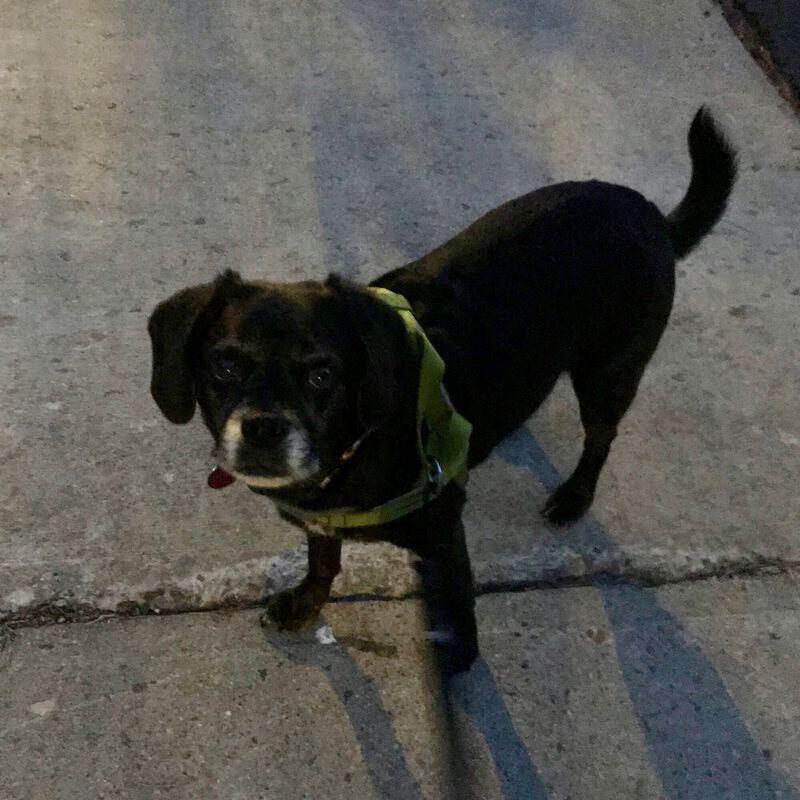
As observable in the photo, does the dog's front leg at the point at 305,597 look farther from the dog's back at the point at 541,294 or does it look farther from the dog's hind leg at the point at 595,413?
the dog's hind leg at the point at 595,413

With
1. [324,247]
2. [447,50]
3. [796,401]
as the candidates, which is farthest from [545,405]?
[447,50]

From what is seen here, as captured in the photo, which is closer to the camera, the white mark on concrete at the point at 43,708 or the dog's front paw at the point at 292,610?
the white mark on concrete at the point at 43,708

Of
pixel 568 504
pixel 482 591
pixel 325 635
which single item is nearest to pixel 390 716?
pixel 325 635

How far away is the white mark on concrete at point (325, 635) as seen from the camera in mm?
2322

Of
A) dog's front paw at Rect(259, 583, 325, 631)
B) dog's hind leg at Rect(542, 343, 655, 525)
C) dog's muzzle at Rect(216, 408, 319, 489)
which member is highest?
dog's muzzle at Rect(216, 408, 319, 489)

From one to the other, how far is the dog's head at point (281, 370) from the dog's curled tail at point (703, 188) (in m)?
1.26

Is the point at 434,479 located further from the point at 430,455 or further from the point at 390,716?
the point at 390,716

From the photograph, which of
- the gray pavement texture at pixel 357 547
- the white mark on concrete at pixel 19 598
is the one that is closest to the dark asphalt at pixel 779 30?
the gray pavement texture at pixel 357 547

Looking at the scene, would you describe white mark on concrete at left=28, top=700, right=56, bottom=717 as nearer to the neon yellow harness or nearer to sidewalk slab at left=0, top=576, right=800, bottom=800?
sidewalk slab at left=0, top=576, right=800, bottom=800

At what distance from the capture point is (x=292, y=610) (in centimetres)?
230

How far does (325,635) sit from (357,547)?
0.30 metres

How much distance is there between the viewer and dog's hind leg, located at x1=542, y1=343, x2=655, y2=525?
8.28 ft

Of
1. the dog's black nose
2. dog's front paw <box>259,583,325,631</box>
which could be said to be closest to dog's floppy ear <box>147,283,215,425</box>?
the dog's black nose

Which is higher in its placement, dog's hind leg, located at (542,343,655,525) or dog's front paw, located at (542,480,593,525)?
dog's hind leg, located at (542,343,655,525)
